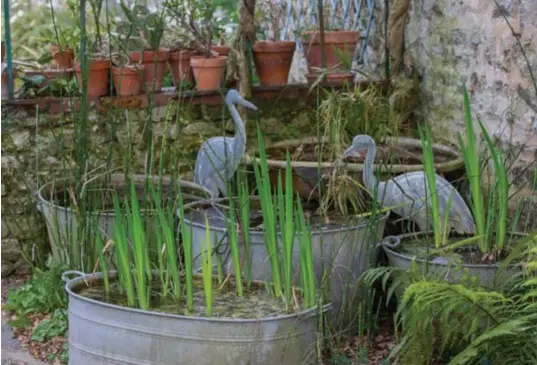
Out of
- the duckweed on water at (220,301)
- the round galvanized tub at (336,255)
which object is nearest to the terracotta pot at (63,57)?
the round galvanized tub at (336,255)

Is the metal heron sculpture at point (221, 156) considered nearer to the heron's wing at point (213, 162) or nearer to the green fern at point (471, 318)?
the heron's wing at point (213, 162)

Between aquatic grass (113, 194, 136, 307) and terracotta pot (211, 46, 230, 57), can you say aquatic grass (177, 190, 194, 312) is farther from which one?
terracotta pot (211, 46, 230, 57)

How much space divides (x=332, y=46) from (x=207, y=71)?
76cm

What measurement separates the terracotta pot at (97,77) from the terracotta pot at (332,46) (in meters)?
1.20

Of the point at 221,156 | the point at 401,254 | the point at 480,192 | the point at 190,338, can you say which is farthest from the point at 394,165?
the point at 190,338

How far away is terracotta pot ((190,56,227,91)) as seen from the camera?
17.5 ft

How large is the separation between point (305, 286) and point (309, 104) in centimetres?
237

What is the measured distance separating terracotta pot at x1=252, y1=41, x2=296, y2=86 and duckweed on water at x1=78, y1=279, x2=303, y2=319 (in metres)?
2.06

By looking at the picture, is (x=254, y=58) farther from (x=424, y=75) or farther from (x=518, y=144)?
(x=518, y=144)

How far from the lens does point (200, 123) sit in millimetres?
5414

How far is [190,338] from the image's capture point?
3260mm

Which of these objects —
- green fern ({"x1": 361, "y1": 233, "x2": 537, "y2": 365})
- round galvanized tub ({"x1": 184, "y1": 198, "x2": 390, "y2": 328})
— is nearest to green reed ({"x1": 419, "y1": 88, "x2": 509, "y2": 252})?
green fern ({"x1": 361, "y1": 233, "x2": 537, "y2": 365})

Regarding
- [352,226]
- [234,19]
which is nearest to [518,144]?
[352,226]

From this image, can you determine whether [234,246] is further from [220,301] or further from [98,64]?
[98,64]
